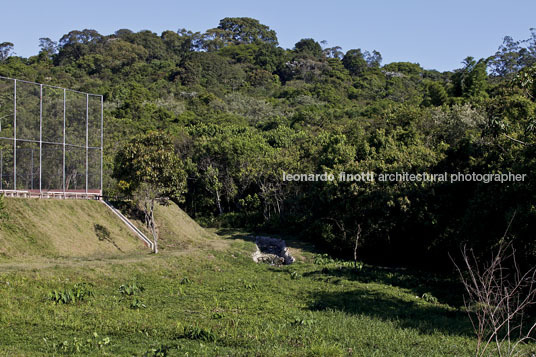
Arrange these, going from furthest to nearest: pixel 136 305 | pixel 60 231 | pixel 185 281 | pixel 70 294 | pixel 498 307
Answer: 1. pixel 60 231
2. pixel 185 281
3. pixel 70 294
4. pixel 136 305
5. pixel 498 307

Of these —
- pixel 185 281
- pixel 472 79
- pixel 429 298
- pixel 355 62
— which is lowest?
pixel 429 298

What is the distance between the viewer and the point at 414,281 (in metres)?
27.6

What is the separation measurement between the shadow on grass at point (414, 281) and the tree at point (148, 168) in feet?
35.3

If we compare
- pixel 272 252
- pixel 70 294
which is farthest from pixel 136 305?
pixel 272 252

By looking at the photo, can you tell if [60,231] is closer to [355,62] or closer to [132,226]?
[132,226]

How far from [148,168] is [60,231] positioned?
6.18 meters

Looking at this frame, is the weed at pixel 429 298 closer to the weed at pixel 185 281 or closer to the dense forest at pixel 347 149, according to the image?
the dense forest at pixel 347 149

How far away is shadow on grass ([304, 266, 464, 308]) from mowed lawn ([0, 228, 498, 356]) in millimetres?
110

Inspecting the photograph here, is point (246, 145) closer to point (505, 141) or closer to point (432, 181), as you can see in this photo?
point (432, 181)

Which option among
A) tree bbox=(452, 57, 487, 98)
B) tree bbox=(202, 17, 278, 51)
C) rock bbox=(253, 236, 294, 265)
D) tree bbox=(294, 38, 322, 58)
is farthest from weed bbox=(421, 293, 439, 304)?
tree bbox=(202, 17, 278, 51)

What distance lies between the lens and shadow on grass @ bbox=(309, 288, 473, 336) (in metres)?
16.2

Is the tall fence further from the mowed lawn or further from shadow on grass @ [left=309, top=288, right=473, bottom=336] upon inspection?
shadow on grass @ [left=309, top=288, right=473, bottom=336]

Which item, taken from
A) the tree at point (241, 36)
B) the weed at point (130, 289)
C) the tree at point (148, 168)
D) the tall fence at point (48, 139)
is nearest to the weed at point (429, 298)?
the weed at point (130, 289)

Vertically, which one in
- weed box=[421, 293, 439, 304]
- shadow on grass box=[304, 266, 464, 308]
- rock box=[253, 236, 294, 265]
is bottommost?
rock box=[253, 236, 294, 265]
